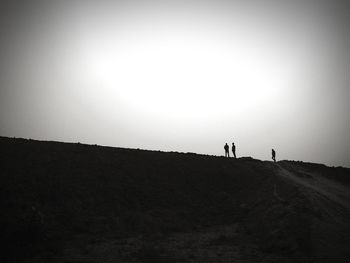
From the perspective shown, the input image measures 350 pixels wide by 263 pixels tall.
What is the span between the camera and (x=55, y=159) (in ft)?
73.2

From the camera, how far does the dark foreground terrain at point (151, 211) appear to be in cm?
1255

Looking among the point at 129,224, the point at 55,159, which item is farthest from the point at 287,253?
the point at 55,159

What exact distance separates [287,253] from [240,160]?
→ 19.0 m

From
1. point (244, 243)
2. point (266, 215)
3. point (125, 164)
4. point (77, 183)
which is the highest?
point (125, 164)

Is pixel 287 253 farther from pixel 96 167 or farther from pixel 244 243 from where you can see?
pixel 96 167

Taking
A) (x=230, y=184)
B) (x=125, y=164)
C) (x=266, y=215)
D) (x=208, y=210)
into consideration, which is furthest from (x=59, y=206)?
(x=230, y=184)

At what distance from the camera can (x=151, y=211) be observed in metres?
18.2

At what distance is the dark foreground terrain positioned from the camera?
12.6 metres

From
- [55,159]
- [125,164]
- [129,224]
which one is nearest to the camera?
[129,224]

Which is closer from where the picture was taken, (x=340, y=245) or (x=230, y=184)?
(x=340, y=245)

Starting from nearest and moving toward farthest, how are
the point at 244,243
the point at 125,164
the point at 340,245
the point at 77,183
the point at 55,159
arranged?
the point at 340,245, the point at 244,243, the point at 77,183, the point at 55,159, the point at 125,164

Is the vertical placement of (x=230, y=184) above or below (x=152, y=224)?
above

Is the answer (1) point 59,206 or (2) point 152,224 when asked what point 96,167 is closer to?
(1) point 59,206

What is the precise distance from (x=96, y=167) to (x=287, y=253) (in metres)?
15.8
